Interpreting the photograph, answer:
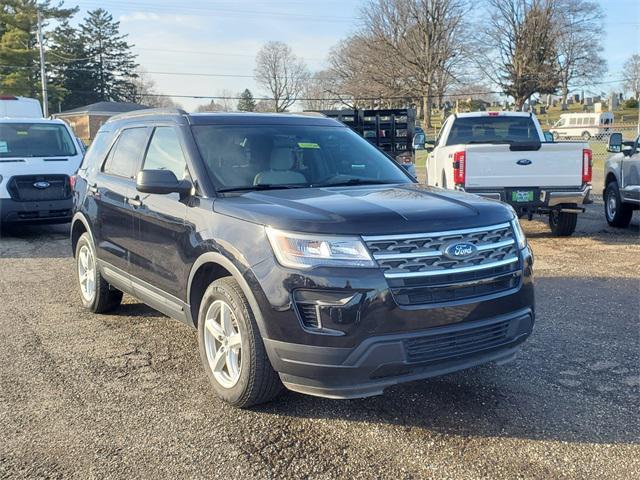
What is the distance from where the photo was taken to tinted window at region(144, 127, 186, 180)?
4430mm

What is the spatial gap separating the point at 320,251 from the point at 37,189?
8554mm

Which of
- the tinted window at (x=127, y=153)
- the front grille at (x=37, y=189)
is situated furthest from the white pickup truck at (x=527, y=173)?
the front grille at (x=37, y=189)

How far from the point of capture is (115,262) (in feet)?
17.2

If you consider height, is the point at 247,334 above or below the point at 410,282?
below

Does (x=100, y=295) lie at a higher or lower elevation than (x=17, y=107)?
lower

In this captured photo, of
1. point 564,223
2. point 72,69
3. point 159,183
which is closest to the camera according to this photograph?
point 159,183

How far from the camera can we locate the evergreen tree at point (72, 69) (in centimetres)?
6781

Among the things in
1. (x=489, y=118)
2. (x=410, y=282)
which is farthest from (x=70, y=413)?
(x=489, y=118)

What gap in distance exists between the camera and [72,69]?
68.0 metres

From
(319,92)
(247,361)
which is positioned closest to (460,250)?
(247,361)

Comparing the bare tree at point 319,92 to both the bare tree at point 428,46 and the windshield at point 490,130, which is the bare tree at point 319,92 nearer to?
the bare tree at point 428,46

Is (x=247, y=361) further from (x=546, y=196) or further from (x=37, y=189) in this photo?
(x=37, y=189)

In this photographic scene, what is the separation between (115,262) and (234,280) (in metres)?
1.99

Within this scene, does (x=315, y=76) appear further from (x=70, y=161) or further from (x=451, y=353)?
(x=451, y=353)
